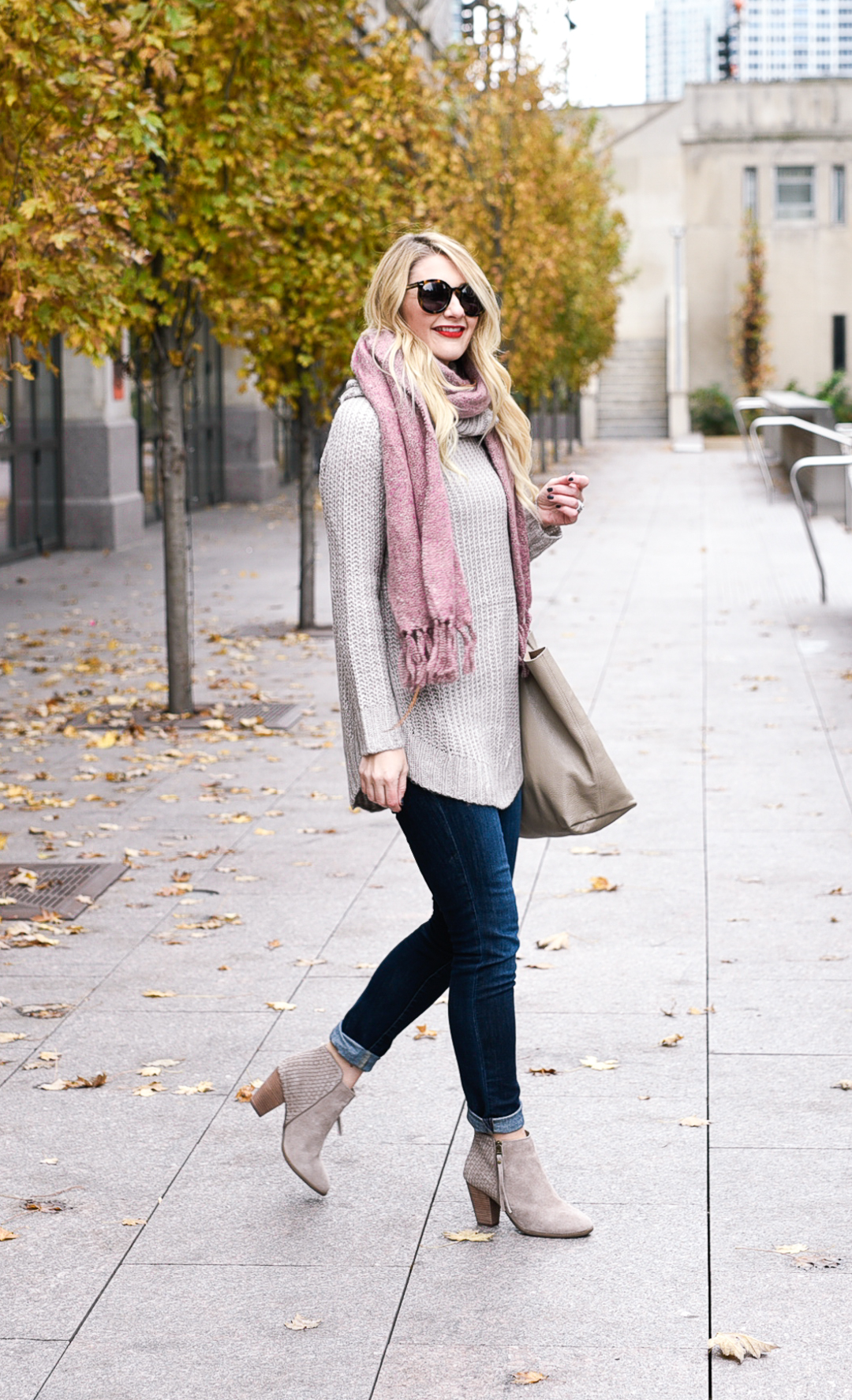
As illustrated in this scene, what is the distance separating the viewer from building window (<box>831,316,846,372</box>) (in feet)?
158

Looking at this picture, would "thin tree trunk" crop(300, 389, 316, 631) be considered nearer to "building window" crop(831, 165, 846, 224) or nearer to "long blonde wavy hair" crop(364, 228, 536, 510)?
"long blonde wavy hair" crop(364, 228, 536, 510)

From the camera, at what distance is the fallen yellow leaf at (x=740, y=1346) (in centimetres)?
317

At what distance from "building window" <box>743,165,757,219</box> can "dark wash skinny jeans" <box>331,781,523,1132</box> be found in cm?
4785

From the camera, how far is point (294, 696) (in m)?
10.8

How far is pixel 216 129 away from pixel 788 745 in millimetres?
4457

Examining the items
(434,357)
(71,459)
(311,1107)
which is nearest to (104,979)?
(311,1107)

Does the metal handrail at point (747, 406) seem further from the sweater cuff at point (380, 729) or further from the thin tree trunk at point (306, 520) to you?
the sweater cuff at point (380, 729)

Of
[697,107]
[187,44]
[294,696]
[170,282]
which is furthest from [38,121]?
[697,107]

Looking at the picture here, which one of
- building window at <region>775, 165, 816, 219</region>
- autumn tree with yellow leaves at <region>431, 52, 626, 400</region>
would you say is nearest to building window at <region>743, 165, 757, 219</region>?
building window at <region>775, 165, 816, 219</region>

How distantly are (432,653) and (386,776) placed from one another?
0.84ft

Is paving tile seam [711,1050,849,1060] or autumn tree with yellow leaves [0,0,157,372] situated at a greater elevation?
autumn tree with yellow leaves [0,0,157,372]

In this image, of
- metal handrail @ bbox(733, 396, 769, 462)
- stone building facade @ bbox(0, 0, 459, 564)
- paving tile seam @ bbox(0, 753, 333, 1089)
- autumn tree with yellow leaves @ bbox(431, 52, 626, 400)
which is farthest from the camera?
metal handrail @ bbox(733, 396, 769, 462)

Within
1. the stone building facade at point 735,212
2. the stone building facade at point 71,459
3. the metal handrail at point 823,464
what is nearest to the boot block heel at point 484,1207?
the metal handrail at point 823,464

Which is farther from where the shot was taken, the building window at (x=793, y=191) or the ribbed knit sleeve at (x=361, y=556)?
the building window at (x=793, y=191)
